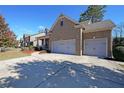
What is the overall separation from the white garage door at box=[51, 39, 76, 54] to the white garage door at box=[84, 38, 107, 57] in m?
2.00

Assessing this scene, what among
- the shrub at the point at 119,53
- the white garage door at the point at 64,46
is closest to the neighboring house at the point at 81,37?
the white garage door at the point at 64,46

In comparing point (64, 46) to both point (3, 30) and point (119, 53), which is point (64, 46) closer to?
point (119, 53)

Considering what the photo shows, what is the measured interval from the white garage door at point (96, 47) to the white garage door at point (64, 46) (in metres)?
2.00

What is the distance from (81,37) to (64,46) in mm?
3801

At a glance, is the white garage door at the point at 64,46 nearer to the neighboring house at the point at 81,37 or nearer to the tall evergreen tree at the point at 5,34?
the neighboring house at the point at 81,37

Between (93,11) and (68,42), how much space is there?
30931mm

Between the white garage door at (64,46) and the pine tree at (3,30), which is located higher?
the pine tree at (3,30)

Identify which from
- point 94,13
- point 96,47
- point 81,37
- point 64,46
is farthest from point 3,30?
point 94,13

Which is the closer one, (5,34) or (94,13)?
(5,34)

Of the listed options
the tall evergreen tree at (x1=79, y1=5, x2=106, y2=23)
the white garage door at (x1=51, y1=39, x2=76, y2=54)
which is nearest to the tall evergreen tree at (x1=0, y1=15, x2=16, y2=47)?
the white garage door at (x1=51, y1=39, x2=76, y2=54)

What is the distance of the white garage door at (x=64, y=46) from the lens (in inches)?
792

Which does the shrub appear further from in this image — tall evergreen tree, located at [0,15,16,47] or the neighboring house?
tall evergreen tree, located at [0,15,16,47]

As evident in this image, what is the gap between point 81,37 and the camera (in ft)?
62.2

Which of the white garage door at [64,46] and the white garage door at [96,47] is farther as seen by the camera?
the white garage door at [64,46]
